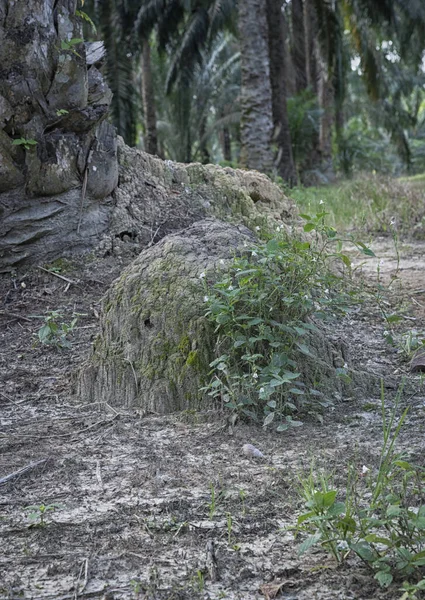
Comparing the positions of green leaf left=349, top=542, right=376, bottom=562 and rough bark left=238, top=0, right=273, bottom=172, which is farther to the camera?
rough bark left=238, top=0, right=273, bottom=172

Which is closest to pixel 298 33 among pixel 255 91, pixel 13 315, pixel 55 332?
pixel 255 91

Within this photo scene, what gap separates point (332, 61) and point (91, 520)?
1521cm

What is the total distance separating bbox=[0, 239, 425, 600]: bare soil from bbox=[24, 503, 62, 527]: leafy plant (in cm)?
1

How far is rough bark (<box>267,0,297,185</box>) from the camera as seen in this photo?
42.8ft

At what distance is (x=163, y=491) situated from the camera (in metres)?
2.36

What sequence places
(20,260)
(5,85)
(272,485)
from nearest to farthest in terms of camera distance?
1. (272,485)
2. (5,85)
3. (20,260)

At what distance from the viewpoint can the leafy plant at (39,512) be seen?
6.97 ft

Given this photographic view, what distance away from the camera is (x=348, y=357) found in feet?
11.0

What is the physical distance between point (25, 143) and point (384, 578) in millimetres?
3767

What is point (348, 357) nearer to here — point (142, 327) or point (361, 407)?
point (361, 407)

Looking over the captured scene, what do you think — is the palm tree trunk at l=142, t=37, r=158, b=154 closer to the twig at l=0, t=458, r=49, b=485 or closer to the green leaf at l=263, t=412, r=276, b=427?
the green leaf at l=263, t=412, r=276, b=427

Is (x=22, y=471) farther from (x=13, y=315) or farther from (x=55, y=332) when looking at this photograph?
(x=13, y=315)

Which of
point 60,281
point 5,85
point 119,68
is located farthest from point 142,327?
point 119,68

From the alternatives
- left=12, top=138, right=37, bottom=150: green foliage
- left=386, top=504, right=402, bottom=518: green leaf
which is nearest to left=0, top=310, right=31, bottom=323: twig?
left=12, top=138, right=37, bottom=150: green foliage
